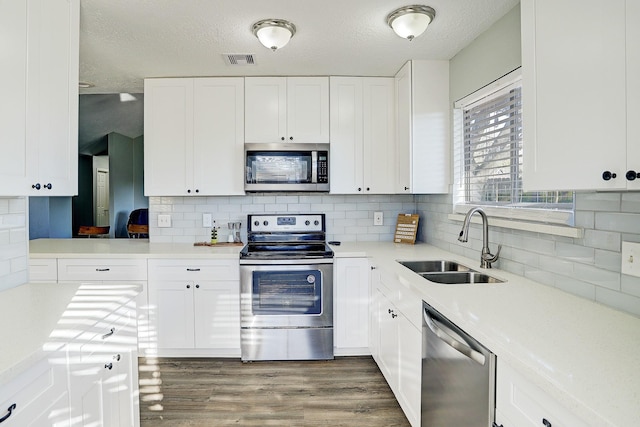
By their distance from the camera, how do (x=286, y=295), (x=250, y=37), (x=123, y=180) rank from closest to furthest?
(x=250, y=37)
(x=286, y=295)
(x=123, y=180)

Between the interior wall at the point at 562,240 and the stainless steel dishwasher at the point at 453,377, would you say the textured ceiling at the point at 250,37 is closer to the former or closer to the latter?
the interior wall at the point at 562,240

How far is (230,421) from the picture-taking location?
7.17ft

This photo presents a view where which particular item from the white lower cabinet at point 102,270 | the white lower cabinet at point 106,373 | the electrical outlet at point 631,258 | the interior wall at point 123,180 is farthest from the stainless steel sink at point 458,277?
the interior wall at point 123,180

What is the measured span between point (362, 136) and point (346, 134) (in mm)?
137

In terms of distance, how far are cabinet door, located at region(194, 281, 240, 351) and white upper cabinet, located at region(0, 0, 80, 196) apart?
135cm

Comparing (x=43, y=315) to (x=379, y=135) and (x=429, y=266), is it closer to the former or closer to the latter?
(x=429, y=266)

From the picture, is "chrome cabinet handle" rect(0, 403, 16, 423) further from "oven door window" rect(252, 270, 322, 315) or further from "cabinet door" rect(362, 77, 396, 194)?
"cabinet door" rect(362, 77, 396, 194)

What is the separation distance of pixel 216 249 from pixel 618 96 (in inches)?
104

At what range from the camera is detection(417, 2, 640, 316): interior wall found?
142 cm

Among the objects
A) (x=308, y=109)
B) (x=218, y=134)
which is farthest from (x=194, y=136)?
(x=308, y=109)

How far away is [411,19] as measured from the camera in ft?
6.81

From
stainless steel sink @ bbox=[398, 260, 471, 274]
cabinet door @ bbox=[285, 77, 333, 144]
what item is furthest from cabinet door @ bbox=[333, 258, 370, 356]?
cabinet door @ bbox=[285, 77, 333, 144]

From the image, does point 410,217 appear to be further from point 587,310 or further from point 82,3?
point 82,3

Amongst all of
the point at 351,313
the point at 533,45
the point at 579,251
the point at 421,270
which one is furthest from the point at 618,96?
the point at 351,313
